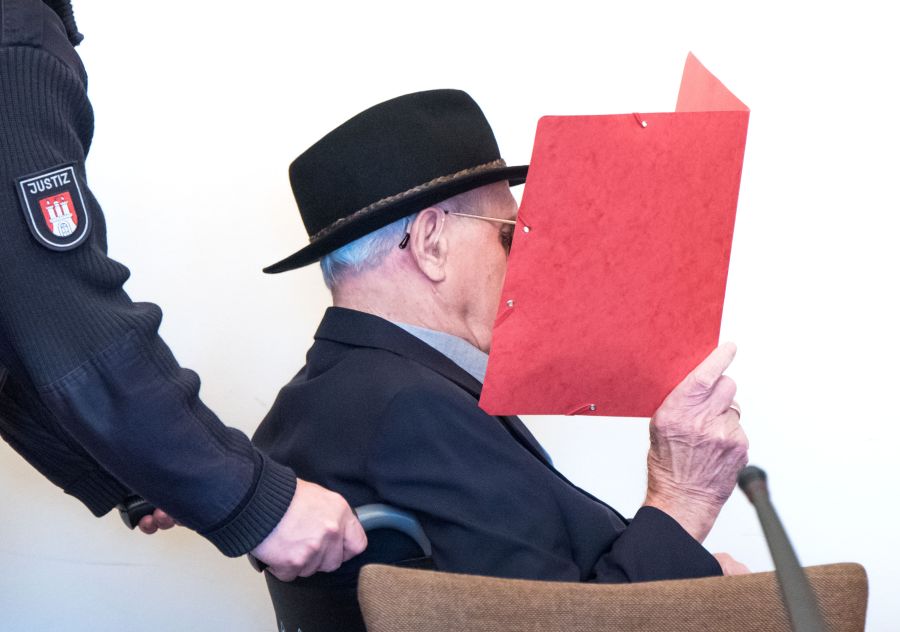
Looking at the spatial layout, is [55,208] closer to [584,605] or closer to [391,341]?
[391,341]

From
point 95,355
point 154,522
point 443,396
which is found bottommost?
point 154,522

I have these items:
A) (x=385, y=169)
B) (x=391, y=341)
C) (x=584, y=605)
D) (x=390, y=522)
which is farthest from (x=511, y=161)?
(x=584, y=605)

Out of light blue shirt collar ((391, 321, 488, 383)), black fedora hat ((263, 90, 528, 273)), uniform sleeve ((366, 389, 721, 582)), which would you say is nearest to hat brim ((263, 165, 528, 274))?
black fedora hat ((263, 90, 528, 273))

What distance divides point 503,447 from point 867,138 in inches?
52.7

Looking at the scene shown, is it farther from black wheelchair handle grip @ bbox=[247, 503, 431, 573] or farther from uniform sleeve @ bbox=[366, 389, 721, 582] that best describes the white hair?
black wheelchair handle grip @ bbox=[247, 503, 431, 573]

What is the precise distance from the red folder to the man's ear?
265 millimetres

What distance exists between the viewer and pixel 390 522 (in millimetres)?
1026

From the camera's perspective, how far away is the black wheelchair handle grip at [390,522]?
101cm

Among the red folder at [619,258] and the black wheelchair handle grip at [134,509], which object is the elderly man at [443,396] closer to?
the red folder at [619,258]

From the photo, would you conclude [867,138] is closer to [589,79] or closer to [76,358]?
[589,79]

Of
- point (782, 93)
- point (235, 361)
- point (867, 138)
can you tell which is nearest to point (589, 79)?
point (782, 93)

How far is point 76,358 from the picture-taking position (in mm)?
918

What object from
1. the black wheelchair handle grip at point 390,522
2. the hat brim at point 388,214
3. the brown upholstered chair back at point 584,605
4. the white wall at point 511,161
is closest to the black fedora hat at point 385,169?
the hat brim at point 388,214

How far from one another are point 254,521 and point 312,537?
0.06 m
